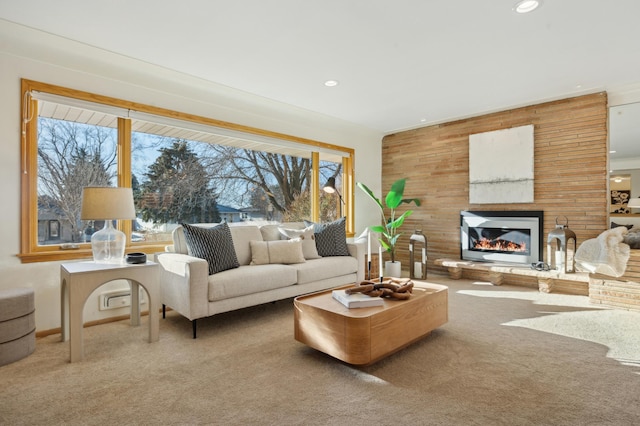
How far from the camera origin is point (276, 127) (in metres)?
4.69

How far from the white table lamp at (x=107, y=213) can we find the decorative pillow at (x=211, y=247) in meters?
0.54

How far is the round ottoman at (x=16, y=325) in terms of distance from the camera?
2268mm

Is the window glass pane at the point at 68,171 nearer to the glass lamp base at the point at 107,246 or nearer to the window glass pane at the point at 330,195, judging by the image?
the glass lamp base at the point at 107,246

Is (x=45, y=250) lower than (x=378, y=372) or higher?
higher

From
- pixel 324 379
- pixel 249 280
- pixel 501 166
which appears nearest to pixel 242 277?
pixel 249 280

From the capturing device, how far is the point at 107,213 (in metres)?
2.63

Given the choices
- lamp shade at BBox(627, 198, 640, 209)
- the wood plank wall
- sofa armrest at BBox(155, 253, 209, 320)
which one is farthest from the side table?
lamp shade at BBox(627, 198, 640, 209)

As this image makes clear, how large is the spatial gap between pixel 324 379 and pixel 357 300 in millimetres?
528

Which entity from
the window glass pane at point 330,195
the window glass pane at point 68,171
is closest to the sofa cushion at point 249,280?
the window glass pane at point 68,171

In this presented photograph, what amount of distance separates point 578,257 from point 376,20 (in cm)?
347

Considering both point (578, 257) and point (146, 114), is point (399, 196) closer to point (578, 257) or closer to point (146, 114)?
A: point (578, 257)

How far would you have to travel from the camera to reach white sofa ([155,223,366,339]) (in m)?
2.79

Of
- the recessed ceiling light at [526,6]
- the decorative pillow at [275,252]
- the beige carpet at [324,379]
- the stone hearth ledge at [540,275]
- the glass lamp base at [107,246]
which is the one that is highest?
Result: the recessed ceiling light at [526,6]

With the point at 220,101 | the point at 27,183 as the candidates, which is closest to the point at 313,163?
the point at 220,101
